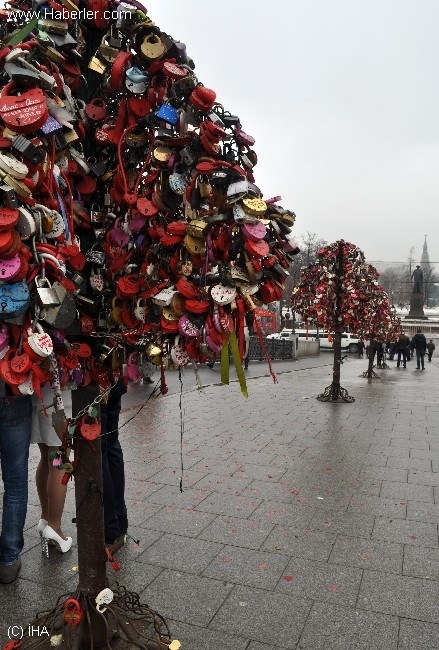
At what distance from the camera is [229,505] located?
4609mm

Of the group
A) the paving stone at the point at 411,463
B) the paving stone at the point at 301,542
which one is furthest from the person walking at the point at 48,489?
the paving stone at the point at 411,463

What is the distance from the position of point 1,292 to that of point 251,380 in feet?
40.9

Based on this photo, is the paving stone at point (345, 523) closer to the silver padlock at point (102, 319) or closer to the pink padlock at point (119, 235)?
the silver padlock at point (102, 319)

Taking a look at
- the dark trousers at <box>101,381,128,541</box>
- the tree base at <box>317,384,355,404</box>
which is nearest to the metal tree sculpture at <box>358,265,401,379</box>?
the tree base at <box>317,384,355,404</box>

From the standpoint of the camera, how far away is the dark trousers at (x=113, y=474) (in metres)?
3.57

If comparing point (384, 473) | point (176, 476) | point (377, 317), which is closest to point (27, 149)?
point (176, 476)

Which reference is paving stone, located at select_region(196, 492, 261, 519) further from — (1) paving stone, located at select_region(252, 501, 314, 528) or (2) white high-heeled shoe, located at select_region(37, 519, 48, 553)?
(2) white high-heeled shoe, located at select_region(37, 519, 48, 553)

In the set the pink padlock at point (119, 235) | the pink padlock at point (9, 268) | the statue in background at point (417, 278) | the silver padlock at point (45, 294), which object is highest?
the statue in background at point (417, 278)

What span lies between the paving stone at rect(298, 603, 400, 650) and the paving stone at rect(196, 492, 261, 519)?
1.42 m

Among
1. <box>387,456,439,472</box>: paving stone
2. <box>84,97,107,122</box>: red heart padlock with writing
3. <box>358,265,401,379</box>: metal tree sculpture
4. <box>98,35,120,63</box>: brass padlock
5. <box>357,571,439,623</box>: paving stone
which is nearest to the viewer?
<box>98,35,120,63</box>: brass padlock

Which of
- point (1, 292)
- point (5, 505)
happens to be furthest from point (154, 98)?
point (5, 505)

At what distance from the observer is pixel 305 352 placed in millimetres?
28047

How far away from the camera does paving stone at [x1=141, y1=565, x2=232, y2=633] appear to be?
117 inches

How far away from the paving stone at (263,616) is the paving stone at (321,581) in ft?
0.37
